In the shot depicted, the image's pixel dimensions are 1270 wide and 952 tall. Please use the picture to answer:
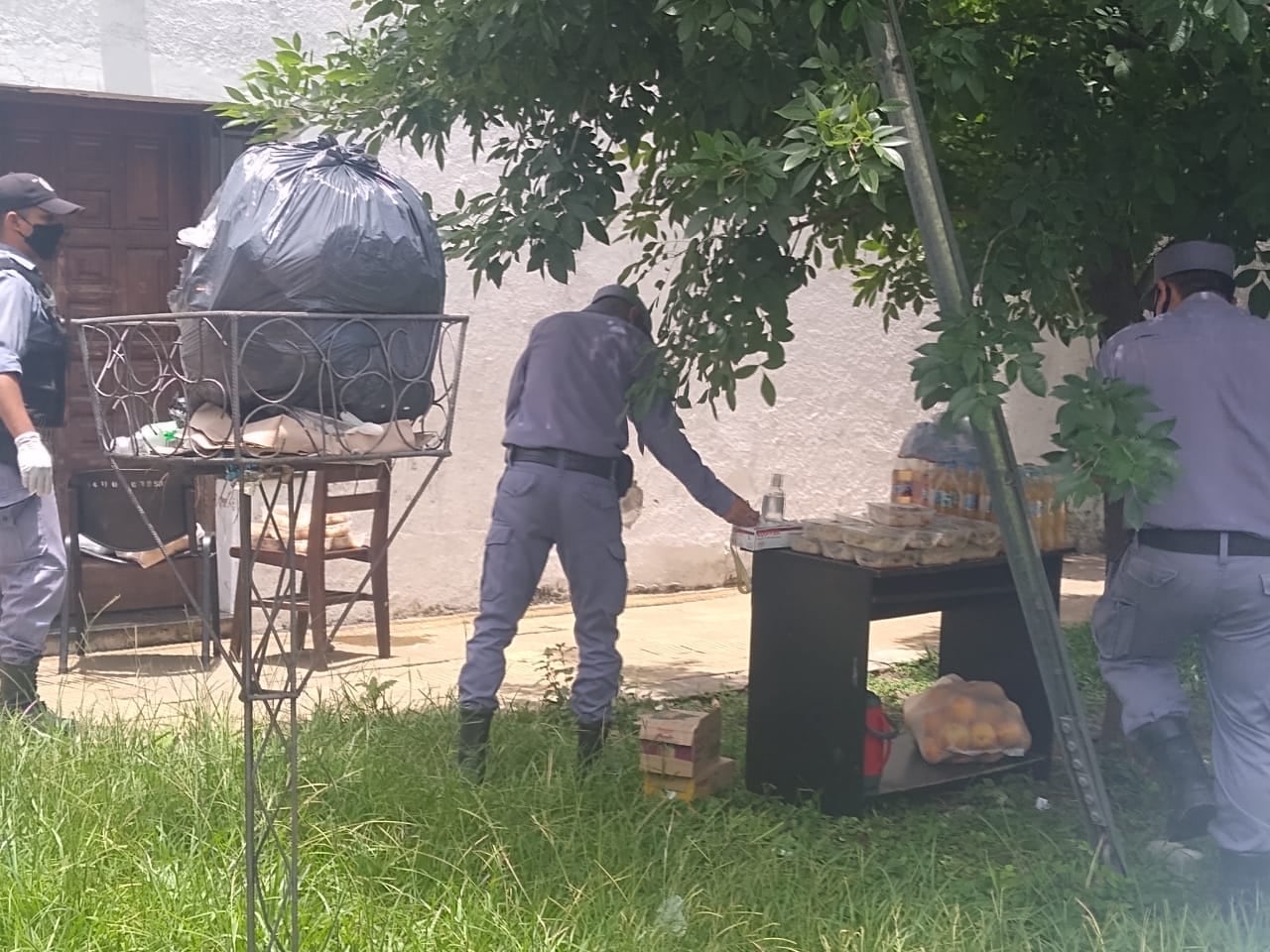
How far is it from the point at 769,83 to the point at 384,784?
91.4 inches

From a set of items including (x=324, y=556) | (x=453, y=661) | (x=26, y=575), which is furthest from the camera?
(x=453, y=661)

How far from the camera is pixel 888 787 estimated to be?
4.63 metres

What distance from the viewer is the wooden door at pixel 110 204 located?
21.3 feet

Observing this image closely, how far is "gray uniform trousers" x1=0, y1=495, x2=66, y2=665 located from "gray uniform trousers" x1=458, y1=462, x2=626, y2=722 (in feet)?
5.34

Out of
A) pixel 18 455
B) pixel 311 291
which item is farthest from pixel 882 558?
pixel 18 455

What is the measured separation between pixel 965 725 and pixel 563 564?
147 centimetres

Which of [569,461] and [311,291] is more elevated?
[311,291]

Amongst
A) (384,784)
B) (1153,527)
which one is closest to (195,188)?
(384,784)

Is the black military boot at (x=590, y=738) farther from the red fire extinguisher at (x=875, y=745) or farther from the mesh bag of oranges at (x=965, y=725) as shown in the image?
the mesh bag of oranges at (x=965, y=725)

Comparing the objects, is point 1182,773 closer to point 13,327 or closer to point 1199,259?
point 1199,259

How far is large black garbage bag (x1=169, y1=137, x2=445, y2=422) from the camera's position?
9.16 feet

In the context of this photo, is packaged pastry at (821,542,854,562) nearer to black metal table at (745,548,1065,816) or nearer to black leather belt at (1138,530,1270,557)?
black metal table at (745,548,1065,816)

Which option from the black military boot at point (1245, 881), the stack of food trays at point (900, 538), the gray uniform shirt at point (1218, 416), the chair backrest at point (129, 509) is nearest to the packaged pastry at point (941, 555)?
the stack of food trays at point (900, 538)

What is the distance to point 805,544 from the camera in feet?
15.2
